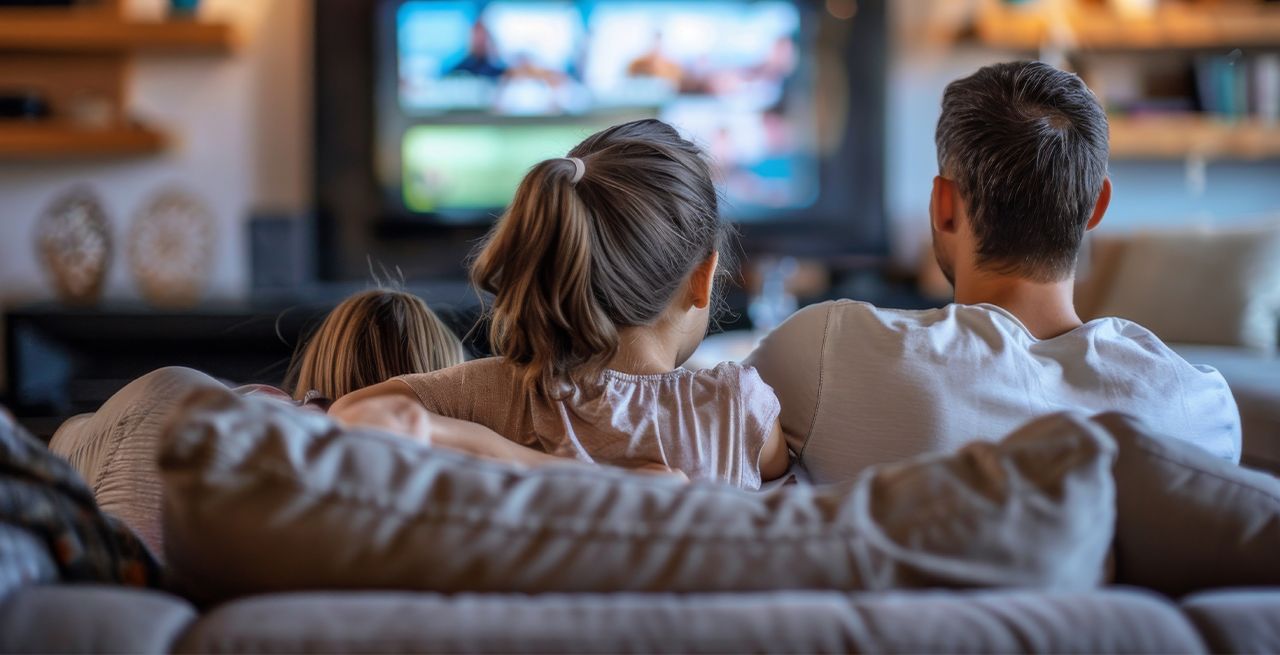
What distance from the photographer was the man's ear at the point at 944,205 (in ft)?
4.54

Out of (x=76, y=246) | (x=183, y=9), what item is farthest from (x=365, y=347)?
(x=183, y=9)

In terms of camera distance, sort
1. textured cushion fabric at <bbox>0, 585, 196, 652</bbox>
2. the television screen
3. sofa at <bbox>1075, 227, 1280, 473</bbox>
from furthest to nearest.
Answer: the television screen
sofa at <bbox>1075, 227, 1280, 473</bbox>
textured cushion fabric at <bbox>0, 585, 196, 652</bbox>

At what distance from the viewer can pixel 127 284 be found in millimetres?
4305

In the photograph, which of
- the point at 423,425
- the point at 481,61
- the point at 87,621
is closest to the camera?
the point at 87,621

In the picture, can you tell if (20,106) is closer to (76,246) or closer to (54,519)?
(76,246)

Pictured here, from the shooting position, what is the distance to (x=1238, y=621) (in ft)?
2.19

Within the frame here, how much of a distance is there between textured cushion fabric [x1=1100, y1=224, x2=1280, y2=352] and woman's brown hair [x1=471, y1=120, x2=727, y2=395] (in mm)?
2467

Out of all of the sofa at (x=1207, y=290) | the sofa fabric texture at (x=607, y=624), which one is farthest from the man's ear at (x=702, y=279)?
the sofa at (x=1207, y=290)

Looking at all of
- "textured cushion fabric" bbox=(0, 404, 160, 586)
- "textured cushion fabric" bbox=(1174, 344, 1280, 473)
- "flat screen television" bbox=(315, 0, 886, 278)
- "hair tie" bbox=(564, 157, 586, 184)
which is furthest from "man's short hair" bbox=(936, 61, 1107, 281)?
"flat screen television" bbox=(315, 0, 886, 278)

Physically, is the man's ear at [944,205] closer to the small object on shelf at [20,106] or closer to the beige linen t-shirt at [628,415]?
the beige linen t-shirt at [628,415]

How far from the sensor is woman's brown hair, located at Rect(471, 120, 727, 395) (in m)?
1.11

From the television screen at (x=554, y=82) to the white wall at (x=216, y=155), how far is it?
333 millimetres

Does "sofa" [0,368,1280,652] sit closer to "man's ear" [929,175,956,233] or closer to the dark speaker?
"man's ear" [929,175,956,233]

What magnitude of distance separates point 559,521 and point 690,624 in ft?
0.35
